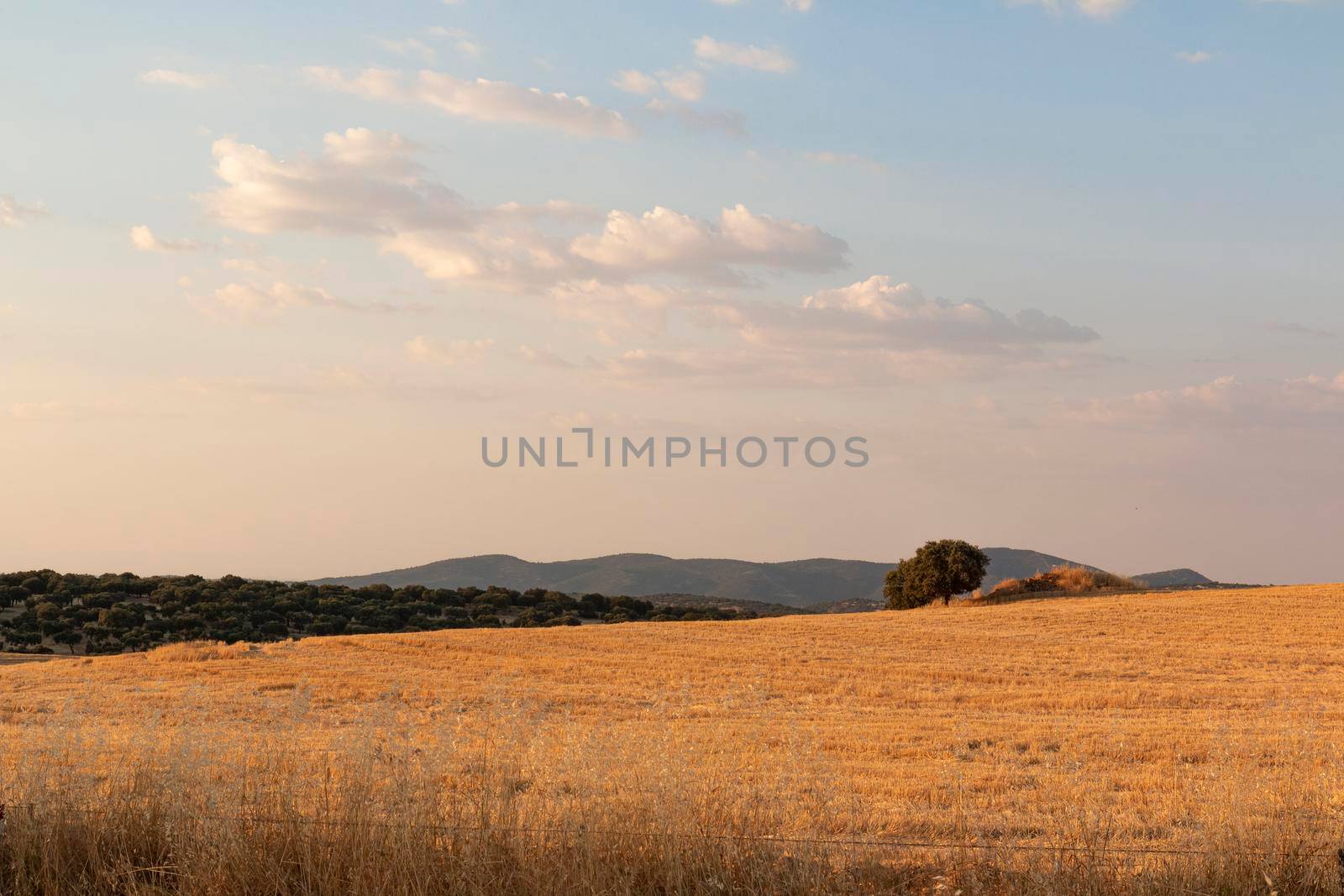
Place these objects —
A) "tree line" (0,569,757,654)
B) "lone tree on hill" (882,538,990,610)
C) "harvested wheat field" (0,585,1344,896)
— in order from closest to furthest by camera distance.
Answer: "harvested wheat field" (0,585,1344,896)
"tree line" (0,569,757,654)
"lone tree on hill" (882,538,990,610)

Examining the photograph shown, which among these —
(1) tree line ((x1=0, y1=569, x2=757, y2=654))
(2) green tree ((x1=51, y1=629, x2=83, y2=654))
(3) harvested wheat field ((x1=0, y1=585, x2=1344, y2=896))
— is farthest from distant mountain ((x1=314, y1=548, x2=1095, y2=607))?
(3) harvested wheat field ((x1=0, y1=585, x2=1344, y2=896))

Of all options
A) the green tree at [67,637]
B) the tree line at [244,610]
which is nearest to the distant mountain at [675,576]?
the tree line at [244,610]

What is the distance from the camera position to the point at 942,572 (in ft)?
→ 209

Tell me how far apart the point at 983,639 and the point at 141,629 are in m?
39.2

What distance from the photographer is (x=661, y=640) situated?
39.0 m

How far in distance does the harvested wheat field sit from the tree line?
1197 inches

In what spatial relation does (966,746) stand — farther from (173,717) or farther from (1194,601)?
(1194,601)

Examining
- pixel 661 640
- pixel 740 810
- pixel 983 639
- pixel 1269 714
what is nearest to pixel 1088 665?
pixel 983 639

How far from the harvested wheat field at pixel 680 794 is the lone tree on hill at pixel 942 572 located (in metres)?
39.4

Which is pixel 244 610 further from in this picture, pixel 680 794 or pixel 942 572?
pixel 680 794

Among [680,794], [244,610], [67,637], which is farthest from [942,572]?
[680,794]

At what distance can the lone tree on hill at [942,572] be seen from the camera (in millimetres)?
63625

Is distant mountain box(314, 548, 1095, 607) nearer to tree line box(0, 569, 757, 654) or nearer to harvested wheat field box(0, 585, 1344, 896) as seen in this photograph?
tree line box(0, 569, 757, 654)

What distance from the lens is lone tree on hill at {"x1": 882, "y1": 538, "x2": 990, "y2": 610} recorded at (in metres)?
63.6
